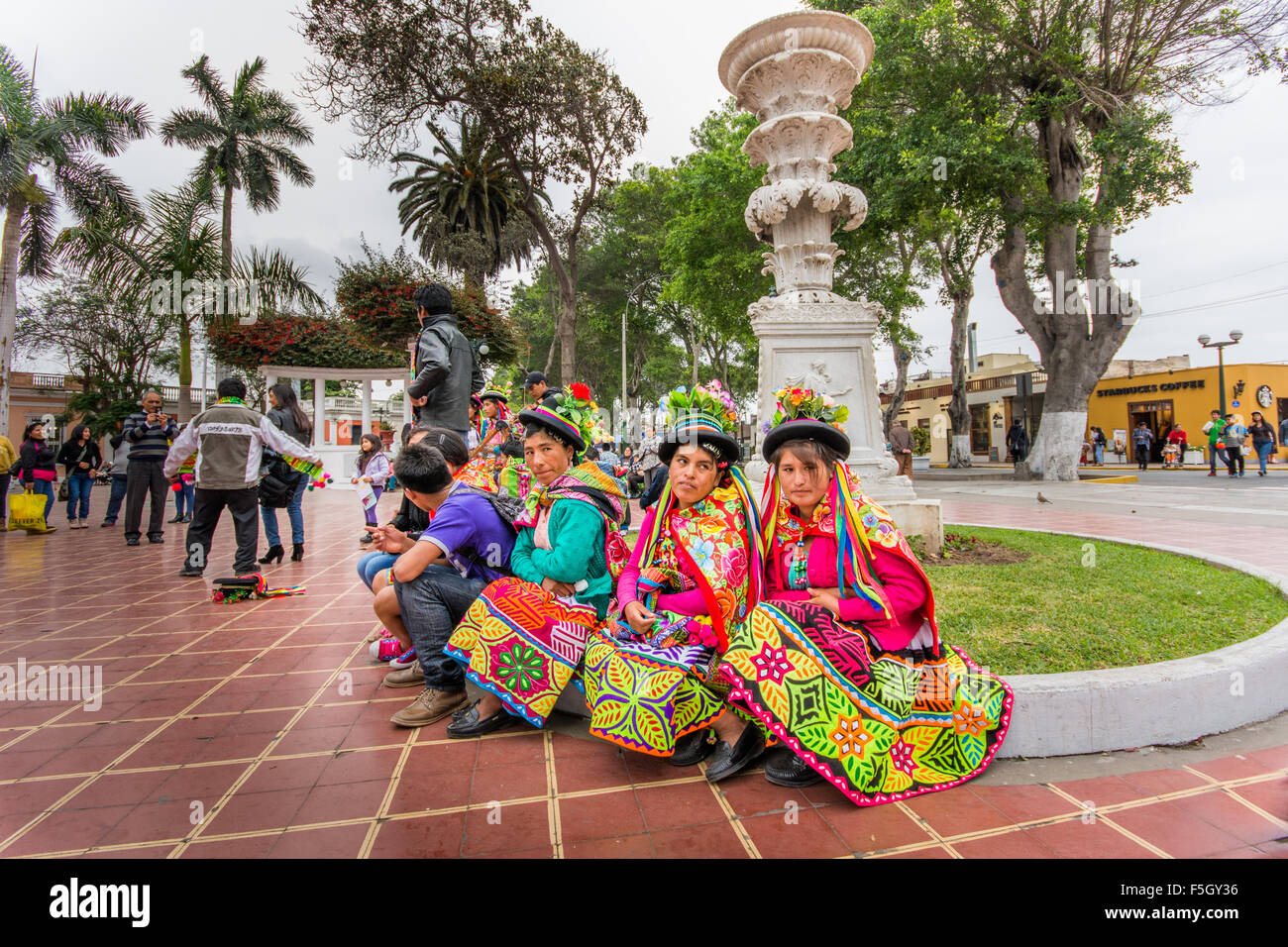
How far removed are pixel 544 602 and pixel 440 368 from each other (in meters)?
2.15

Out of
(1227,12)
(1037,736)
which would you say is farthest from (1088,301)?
(1037,736)

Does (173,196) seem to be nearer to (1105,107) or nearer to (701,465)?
(701,465)

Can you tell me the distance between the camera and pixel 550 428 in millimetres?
3037

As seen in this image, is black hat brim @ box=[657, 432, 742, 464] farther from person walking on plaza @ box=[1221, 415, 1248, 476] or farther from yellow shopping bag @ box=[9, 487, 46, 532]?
person walking on plaza @ box=[1221, 415, 1248, 476]

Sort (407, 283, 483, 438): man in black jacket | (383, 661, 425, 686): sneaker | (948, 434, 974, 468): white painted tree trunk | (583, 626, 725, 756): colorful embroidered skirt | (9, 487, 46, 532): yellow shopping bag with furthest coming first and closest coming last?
1. (948, 434, 974, 468): white painted tree trunk
2. (9, 487, 46, 532): yellow shopping bag
3. (407, 283, 483, 438): man in black jacket
4. (383, 661, 425, 686): sneaker
5. (583, 626, 725, 756): colorful embroidered skirt

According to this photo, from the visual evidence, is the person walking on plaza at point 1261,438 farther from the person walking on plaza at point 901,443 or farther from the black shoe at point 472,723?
the black shoe at point 472,723

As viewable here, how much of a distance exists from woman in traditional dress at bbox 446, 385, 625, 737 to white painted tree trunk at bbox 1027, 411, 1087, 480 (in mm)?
17738

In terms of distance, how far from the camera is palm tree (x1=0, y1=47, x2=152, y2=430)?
43.7 feet

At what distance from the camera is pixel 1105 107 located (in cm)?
1445

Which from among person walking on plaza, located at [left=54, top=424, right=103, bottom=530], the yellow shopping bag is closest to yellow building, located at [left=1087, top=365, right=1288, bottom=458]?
person walking on plaza, located at [left=54, top=424, right=103, bottom=530]

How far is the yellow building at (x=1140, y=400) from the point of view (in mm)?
27109

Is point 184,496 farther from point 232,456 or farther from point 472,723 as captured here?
point 472,723

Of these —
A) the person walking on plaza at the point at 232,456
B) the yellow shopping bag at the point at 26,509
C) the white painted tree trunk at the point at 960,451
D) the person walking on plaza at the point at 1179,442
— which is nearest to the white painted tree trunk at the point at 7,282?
the yellow shopping bag at the point at 26,509

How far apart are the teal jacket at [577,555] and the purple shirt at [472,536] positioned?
203 millimetres
